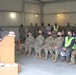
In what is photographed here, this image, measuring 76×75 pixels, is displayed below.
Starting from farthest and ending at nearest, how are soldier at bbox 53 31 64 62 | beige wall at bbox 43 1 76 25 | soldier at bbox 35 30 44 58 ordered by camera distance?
beige wall at bbox 43 1 76 25
soldier at bbox 35 30 44 58
soldier at bbox 53 31 64 62

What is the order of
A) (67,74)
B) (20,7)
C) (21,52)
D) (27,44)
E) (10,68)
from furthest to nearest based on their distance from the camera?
(20,7) → (21,52) → (27,44) → (67,74) → (10,68)

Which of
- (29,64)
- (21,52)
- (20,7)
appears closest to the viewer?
(29,64)

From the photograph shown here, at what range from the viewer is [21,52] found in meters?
11.3

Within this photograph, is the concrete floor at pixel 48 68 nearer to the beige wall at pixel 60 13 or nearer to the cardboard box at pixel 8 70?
the cardboard box at pixel 8 70

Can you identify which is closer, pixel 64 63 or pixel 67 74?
pixel 67 74

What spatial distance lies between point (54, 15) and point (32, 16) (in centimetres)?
181

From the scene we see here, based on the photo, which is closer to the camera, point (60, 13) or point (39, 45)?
point (39, 45)

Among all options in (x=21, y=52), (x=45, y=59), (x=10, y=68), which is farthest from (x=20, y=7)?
(x=10, y=68)

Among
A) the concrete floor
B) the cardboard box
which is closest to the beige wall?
the concrete floor

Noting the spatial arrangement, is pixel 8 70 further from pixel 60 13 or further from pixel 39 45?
pixel 60 13

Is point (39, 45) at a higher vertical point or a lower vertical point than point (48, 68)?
higher

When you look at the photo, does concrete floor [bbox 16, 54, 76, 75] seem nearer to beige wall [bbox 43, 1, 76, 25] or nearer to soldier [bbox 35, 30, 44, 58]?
soldier [bbox 35, 30, 44, 58]

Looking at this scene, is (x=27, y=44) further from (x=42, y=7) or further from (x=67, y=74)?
(x=42, y=7)

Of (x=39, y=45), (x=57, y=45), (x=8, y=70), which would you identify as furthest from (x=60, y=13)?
(x=8, y=70)
